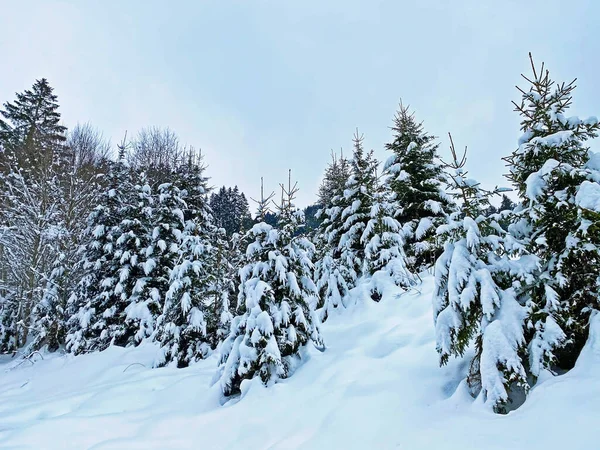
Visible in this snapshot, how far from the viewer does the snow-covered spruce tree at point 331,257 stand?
1044 cm

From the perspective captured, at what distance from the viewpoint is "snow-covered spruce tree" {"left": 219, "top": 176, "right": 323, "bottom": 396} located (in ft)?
20.8

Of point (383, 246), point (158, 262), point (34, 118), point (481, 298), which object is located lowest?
point (481, 298)

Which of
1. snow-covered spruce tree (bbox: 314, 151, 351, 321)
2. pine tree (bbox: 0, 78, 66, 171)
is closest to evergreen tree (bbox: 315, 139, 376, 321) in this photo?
snow-covered spruce tree (bbox: 314, 151, 351, 321)

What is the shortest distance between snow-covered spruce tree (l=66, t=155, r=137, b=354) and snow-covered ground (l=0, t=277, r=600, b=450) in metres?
6.18

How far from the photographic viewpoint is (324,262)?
11.3 metres

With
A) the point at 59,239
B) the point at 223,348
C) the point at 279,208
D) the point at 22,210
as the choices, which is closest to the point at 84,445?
the point at 223,348

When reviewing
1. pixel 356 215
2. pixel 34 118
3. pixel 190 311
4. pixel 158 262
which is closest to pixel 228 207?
pixel 34 118

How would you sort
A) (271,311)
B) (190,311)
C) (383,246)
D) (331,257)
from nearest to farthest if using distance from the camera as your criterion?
1. (271,311)
2. (190,311)
3. (383,246)
4. (331,257)

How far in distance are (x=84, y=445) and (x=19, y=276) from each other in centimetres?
1578

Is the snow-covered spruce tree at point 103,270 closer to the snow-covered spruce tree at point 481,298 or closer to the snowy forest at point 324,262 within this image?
the snowy forest at point 324,262

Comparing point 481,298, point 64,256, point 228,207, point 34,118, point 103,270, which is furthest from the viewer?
point 228,207

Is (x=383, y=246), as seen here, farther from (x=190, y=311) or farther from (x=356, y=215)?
(x=190, y=311)

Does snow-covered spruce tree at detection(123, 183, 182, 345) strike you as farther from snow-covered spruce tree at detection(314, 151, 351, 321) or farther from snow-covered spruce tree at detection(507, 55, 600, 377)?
snow-covered spruce tree at detection(507, 55, 600, 377)

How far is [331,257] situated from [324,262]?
0.46m
